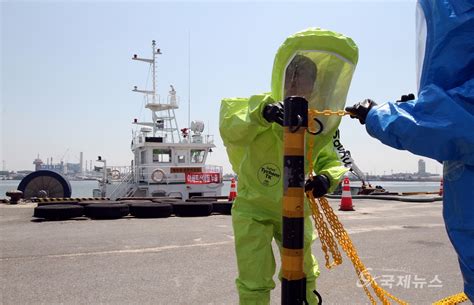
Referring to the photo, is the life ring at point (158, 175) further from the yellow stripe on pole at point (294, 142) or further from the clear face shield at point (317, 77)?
the yellow stripe on pole at point (294, 142)

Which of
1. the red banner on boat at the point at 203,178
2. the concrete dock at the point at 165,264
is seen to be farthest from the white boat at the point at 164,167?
the concrete dock at the point at 165,264

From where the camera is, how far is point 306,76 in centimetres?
270

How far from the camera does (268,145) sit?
2957 millimetres

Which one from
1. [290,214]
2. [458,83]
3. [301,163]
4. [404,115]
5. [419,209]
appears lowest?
[419,209]

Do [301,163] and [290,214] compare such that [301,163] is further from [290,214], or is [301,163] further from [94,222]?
[94,222]

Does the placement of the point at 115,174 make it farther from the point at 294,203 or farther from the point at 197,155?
the point at 294,203

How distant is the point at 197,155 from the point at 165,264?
16585mm

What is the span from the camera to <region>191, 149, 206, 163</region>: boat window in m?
21.4

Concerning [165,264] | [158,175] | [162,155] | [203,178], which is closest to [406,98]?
A: [165,264]

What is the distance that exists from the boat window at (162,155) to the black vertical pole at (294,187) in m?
19.0

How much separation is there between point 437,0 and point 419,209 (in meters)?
11.8

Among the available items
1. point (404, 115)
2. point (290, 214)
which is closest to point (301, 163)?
point (290, 214)

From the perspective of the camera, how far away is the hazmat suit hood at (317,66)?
2.63 m

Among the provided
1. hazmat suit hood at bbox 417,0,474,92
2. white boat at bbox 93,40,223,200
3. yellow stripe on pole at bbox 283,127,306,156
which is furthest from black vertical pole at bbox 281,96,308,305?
white boat at bbox 93,40,223,200
